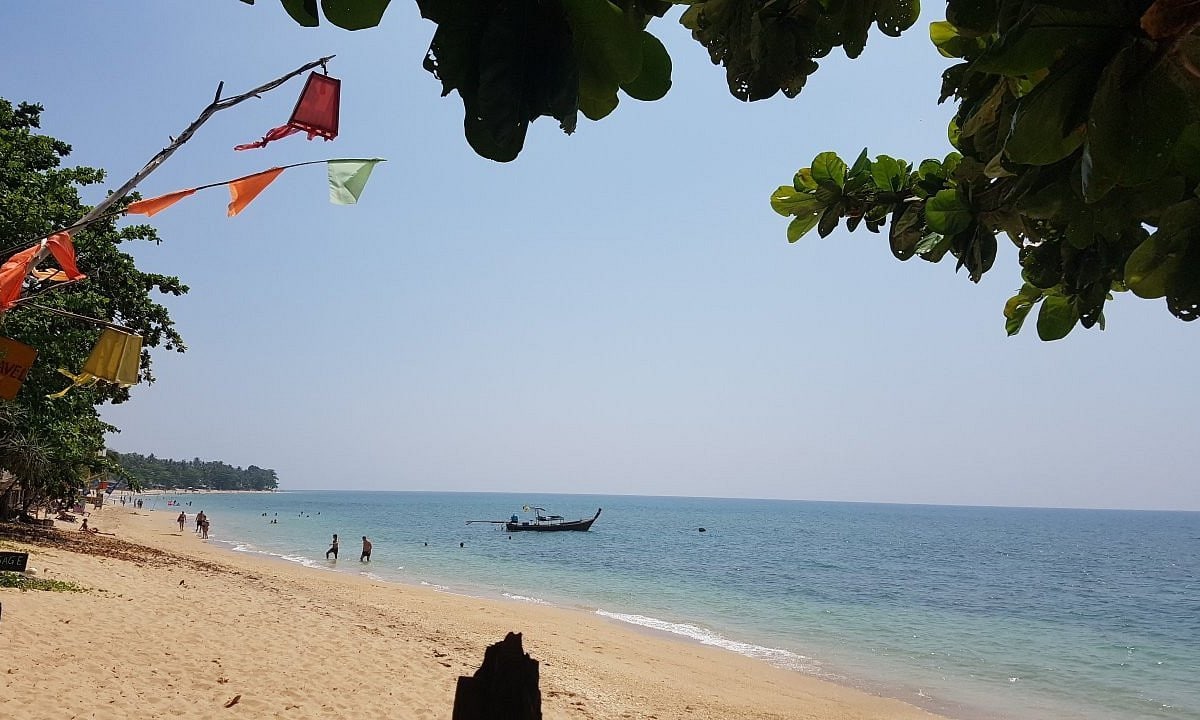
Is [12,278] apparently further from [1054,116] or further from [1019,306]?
[1054,116]

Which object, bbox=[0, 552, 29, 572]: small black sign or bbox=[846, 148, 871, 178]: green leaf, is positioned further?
bbox=[0, 552, 29, 572]: small black sign

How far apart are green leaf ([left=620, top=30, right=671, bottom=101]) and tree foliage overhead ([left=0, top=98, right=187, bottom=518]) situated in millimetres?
13715

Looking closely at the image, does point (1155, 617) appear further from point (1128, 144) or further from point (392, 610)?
point (1128, 144)

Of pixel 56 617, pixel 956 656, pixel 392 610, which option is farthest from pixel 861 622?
pixel 56 617

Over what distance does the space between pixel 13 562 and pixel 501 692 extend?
14.1m

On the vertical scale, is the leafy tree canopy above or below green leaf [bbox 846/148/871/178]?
below

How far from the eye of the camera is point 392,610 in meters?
16.1

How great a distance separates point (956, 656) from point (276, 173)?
1849 cm

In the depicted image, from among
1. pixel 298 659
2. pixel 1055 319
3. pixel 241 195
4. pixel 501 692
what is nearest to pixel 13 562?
pixel 298 659

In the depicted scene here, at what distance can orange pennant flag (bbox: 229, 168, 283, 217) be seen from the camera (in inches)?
273

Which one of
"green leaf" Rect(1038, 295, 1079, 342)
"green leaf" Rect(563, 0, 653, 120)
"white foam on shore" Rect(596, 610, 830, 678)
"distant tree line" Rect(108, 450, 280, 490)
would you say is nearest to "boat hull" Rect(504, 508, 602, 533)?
"white foam on shore" Rect(596, 610, 830, 678)

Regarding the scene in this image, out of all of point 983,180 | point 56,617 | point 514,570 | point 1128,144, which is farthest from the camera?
point 514,570

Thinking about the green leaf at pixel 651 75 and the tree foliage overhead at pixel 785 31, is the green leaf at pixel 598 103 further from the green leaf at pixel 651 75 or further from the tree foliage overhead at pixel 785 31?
the tree foliage overhead at pixel 785 31

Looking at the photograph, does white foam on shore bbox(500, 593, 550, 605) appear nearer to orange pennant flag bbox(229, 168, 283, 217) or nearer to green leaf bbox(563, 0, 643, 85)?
orange pennant flag bbox(229, 168, 283, 217)
